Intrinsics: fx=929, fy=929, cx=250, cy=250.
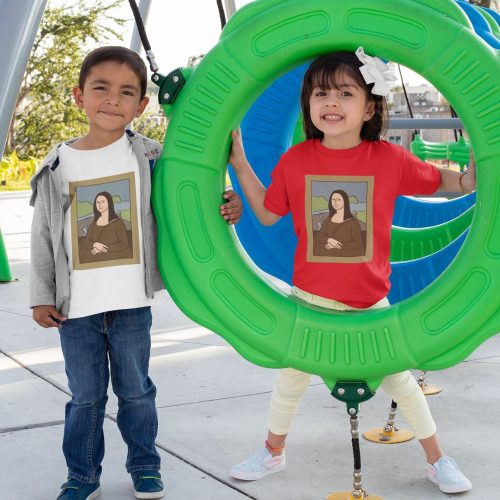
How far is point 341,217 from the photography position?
2.31 metres

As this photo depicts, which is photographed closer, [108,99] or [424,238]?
[108,99]

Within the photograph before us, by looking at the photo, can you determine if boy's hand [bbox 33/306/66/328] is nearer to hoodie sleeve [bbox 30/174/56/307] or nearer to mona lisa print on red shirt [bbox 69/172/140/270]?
hoodie sleeve [bbox 30/174/56/307]

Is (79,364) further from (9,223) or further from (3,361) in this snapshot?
(9,223)

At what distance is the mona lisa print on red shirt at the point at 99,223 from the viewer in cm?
232

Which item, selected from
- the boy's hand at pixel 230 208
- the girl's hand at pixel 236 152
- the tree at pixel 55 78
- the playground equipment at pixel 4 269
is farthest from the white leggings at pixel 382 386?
the tree at pixel 55 78

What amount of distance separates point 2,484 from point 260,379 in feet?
4.14

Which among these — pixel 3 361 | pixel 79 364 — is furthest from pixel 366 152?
pixel 3 361

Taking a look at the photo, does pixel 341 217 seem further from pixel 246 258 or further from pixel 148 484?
pixel 148 484

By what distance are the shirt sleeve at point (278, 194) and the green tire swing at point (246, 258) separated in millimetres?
126

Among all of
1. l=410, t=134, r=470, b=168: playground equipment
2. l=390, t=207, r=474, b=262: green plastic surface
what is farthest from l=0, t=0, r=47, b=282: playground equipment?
l=410, t=134, r=470, b=168: playground equipment

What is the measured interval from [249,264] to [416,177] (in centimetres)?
49

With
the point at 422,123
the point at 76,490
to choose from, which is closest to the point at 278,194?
the point at 76,490

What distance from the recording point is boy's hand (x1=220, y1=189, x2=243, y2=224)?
241cm

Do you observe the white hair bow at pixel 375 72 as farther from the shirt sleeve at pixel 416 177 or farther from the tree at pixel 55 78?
the tree at pixel 55 78
